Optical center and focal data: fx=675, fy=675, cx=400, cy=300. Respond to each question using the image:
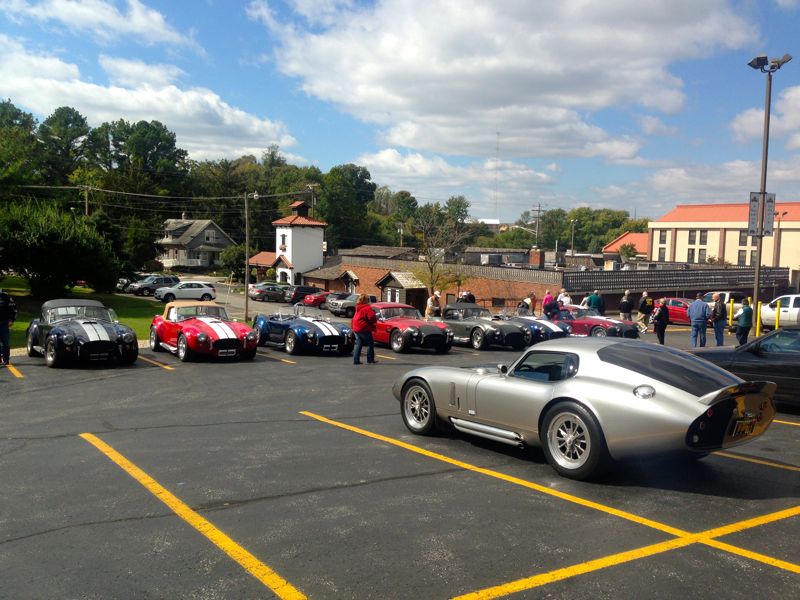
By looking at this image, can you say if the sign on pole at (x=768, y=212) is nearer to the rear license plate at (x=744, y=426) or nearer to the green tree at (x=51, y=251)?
the rear license plate at (x=744, y=426)

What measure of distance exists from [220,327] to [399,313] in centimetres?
544

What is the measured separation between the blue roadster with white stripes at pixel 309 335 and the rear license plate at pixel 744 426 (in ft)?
39.8

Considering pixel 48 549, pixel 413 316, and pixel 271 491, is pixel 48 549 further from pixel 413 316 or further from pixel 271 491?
pixel 413 316

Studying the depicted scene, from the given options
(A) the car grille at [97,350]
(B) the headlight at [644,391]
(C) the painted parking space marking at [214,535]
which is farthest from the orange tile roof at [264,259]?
(B) the headlight at [644,391]

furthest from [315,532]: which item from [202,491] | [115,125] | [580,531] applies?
[115,125]

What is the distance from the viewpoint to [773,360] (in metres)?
10.4

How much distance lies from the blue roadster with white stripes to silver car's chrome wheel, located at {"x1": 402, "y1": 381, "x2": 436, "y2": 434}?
8921 millimetres

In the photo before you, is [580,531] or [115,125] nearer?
[580,531]

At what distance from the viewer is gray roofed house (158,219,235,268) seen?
87.0 metres

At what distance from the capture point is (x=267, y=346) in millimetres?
19328

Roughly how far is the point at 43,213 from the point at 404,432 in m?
37.8

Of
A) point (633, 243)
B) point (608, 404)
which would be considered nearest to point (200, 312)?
point (608, 404)

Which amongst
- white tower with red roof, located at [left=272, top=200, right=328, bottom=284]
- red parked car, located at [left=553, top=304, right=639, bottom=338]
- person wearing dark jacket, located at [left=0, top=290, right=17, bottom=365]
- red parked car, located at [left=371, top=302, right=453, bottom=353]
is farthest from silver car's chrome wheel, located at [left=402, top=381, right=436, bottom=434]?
white tower with red roof, located at [left=272, top=200, right=328, bottom=284]

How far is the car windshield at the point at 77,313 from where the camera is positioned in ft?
52.9
